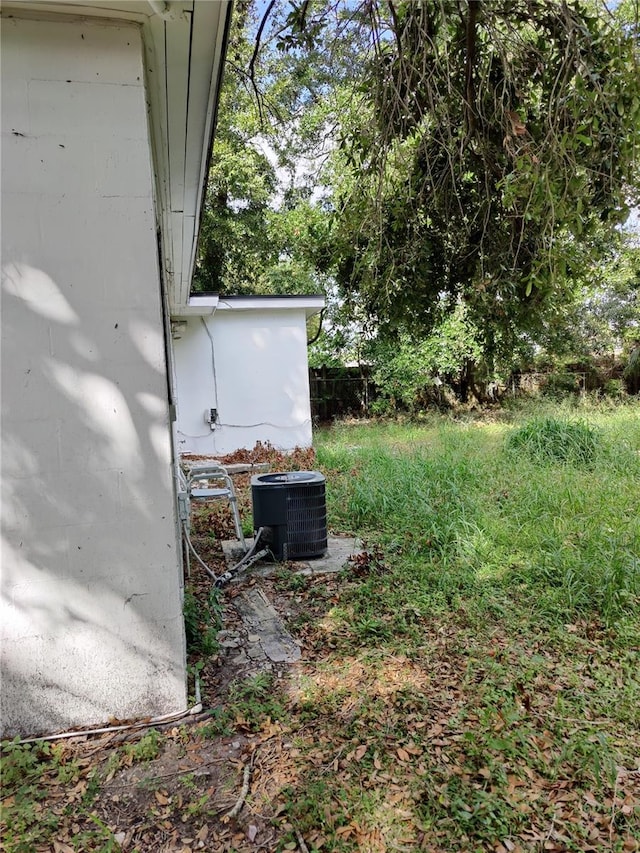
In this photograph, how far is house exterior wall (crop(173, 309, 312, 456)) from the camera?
27.8ft

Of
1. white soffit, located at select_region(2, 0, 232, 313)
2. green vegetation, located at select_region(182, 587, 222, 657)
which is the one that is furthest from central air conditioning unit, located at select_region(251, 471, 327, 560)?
white soffit, located at select_region(2, 0, 232, 313)

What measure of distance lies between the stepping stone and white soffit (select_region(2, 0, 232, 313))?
2.76 m

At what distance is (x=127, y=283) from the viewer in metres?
2.11

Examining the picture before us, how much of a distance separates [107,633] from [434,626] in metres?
1.79

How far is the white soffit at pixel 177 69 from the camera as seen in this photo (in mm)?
1931

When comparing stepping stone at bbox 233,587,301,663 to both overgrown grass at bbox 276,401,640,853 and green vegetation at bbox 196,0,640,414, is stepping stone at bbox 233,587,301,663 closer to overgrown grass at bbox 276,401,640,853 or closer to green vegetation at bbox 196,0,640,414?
overgrown grass at bbox 276,401,640,853

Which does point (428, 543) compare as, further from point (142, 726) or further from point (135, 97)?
point (135, 97)

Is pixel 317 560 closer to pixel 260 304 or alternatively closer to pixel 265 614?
pixel 265 614

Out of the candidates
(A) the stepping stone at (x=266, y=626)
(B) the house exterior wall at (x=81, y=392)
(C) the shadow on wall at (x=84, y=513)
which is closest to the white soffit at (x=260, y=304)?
(A) the stepping stone at (x=266, y=626)

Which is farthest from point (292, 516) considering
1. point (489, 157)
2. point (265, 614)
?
point (489, 157)

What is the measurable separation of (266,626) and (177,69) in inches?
114

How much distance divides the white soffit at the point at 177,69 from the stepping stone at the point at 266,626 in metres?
2.76

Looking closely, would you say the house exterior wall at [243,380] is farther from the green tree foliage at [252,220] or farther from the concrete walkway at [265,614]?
the concrete walkway at [265,614]

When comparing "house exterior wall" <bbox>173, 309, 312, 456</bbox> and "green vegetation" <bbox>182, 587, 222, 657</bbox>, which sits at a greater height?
"house exterior wall" <bbox>173, 309, 312, 456</bbox>
